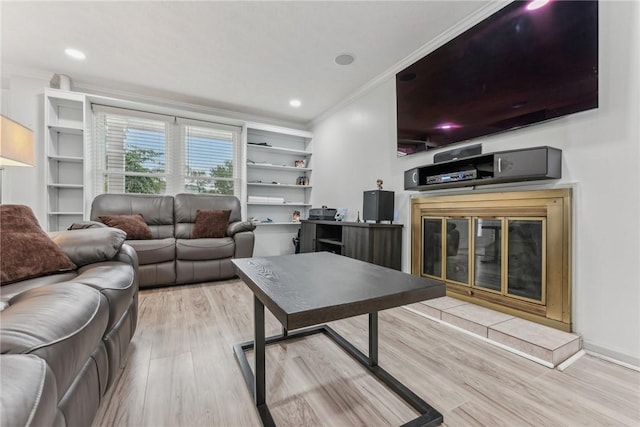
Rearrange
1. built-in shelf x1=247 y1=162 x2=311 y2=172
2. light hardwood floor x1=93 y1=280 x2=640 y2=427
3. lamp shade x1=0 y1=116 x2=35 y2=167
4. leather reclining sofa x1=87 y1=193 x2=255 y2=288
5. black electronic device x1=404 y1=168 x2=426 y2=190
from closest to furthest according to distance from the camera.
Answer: light hardwood floor x1=93 y1=280 x2=640 y2=427 < lamp shade x1=0 y1=116 x2=35 y2=167 < black electronic device x1=404 y1=168 x2=426 y2=190 < leather reclining sofa x1=87 y1=193 x2=255 y2=288 < built-in shelf x1=247 y1=162 x2=311 y2=172

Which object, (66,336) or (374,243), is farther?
(374,243)

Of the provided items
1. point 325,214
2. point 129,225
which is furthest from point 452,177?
point 129,225

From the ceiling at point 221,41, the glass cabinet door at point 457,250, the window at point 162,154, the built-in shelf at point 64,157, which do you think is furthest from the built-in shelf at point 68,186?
the glass cabinet door at point 457,250

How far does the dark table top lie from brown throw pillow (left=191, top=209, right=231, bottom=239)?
1934mm

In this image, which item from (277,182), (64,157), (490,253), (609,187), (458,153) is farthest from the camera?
(277,182)

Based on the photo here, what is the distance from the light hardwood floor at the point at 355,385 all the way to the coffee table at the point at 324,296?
0.06 metres

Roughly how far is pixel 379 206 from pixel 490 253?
105 centimetres

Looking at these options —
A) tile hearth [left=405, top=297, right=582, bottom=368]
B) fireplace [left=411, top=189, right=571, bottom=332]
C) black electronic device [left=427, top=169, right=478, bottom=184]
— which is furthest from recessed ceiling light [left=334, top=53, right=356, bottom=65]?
tile hearth [left=405, top=297, right=582, bottom=368]

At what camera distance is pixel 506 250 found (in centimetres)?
199

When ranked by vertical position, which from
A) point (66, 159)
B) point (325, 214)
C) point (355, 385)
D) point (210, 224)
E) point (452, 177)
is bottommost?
point (355, 385)

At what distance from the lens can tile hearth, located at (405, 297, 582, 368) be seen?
4.90 feet

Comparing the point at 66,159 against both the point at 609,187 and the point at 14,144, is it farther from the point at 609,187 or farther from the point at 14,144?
the point at 609,187

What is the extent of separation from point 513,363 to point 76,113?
496 cm

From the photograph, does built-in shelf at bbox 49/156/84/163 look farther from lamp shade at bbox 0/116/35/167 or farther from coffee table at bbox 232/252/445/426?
coffee table at bbox 232/252/445/426
